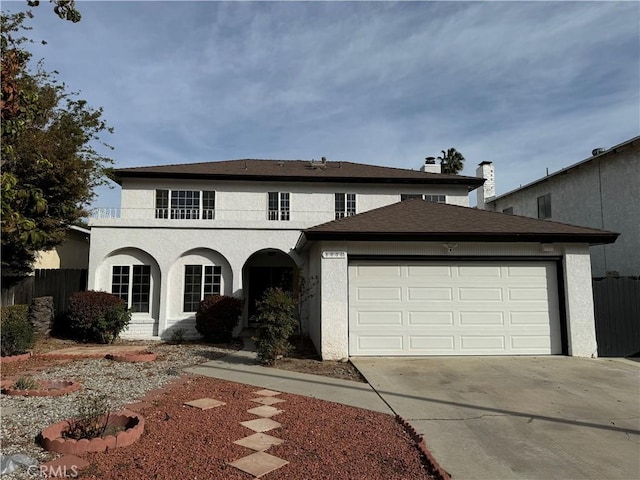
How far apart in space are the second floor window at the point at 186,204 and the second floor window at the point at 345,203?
5213 mm

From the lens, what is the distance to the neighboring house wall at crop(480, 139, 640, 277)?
14164 millimetres

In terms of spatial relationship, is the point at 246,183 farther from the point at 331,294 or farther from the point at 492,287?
the point at 492,287

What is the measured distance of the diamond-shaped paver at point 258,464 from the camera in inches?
159

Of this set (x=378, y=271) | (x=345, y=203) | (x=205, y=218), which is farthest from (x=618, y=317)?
→ (x=205, y=218)

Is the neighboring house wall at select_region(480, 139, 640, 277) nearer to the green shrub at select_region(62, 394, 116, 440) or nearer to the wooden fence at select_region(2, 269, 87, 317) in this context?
the green shrub at select_region(62, 394, 116, 440)

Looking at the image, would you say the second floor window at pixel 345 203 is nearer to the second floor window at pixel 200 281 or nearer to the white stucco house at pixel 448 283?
the white stucco house at pixel 448 283

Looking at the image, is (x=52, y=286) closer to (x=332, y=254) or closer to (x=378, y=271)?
(x=332, y=254)

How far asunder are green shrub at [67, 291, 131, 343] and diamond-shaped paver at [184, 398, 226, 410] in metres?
7.84

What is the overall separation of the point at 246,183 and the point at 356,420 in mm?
13147

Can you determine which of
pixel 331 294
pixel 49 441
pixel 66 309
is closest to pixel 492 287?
pixel 331 294

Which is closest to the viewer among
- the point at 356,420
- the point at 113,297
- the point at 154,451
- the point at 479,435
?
the point at 154,451

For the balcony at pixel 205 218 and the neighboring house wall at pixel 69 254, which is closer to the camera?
the balcony at pixel 205 218

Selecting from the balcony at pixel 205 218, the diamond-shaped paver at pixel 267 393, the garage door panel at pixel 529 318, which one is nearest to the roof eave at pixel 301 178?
the balcony at pixel 205 218

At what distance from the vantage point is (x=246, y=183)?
680 inches
